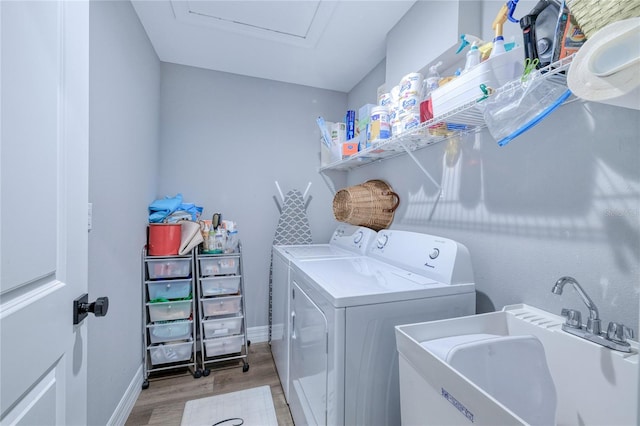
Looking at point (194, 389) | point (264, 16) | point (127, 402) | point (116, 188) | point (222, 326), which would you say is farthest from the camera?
point (222, 326)

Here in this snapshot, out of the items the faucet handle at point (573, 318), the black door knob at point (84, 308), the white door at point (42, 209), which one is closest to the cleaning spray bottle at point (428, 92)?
the faucet handle at point (573, 318)

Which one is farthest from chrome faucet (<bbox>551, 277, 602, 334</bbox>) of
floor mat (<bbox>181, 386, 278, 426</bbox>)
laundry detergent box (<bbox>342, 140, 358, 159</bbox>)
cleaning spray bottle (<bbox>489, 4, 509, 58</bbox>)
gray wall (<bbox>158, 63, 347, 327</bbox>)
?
gray wall (<bbox>158, 63, 347, 327</bbox>)

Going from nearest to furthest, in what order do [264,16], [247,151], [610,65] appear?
1. [610,65]
2. [264,16]
3. [247,151]

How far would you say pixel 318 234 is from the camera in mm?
2881

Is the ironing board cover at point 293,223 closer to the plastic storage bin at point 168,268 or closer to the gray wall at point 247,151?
the gray wall at point 247,151

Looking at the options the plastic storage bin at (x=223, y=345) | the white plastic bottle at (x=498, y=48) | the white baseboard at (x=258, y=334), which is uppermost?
the white plastic bottle at (x=498, y=48)

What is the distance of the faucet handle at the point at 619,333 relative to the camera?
0.76m

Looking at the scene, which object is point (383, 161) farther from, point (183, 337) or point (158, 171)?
point (183, 337)

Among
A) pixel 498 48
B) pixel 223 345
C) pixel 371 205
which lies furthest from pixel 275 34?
pixel 223 345

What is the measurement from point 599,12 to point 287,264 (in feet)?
5.70

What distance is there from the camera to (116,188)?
5.08ft

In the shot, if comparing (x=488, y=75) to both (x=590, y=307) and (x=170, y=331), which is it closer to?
(x=590, y=307)

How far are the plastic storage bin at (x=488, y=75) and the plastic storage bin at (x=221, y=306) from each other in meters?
2.13

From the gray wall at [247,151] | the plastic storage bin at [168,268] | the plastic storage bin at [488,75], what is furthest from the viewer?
the gray wall at [247,151]
